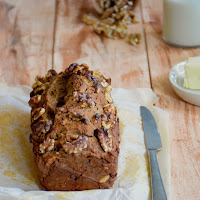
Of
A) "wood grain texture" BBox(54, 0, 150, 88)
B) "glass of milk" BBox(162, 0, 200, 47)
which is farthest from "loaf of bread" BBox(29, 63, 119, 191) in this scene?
"glass of milk" BBox(162, 0, 200, 47)

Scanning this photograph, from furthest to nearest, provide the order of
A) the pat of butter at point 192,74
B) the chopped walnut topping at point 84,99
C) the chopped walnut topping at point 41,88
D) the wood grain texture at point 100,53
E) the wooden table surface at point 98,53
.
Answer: the wood grain texture at point 100,53 → the pat of butter at point 192,74 → the wooden table surface at point 98,53 → the chopped walnut topping at point 41,88 → the chopped walnut topping at point 84,99

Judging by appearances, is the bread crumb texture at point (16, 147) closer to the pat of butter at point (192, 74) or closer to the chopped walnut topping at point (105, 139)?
the chopped walnut topping at point (105, 139)

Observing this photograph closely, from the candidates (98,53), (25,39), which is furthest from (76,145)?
(25,39)

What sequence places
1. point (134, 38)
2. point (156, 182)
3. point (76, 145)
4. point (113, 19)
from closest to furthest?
point (76, 145)
point (156, 182)
point (134, 38)
point (113, 19)

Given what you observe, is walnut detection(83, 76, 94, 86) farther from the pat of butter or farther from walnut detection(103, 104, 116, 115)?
the pat of butter

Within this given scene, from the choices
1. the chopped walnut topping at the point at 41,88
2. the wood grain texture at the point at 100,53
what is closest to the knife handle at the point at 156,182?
the chopped walnut topping at the point at 41,88

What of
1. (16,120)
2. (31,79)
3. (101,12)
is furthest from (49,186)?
(101,12)

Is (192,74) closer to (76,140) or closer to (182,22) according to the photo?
(182,22)
